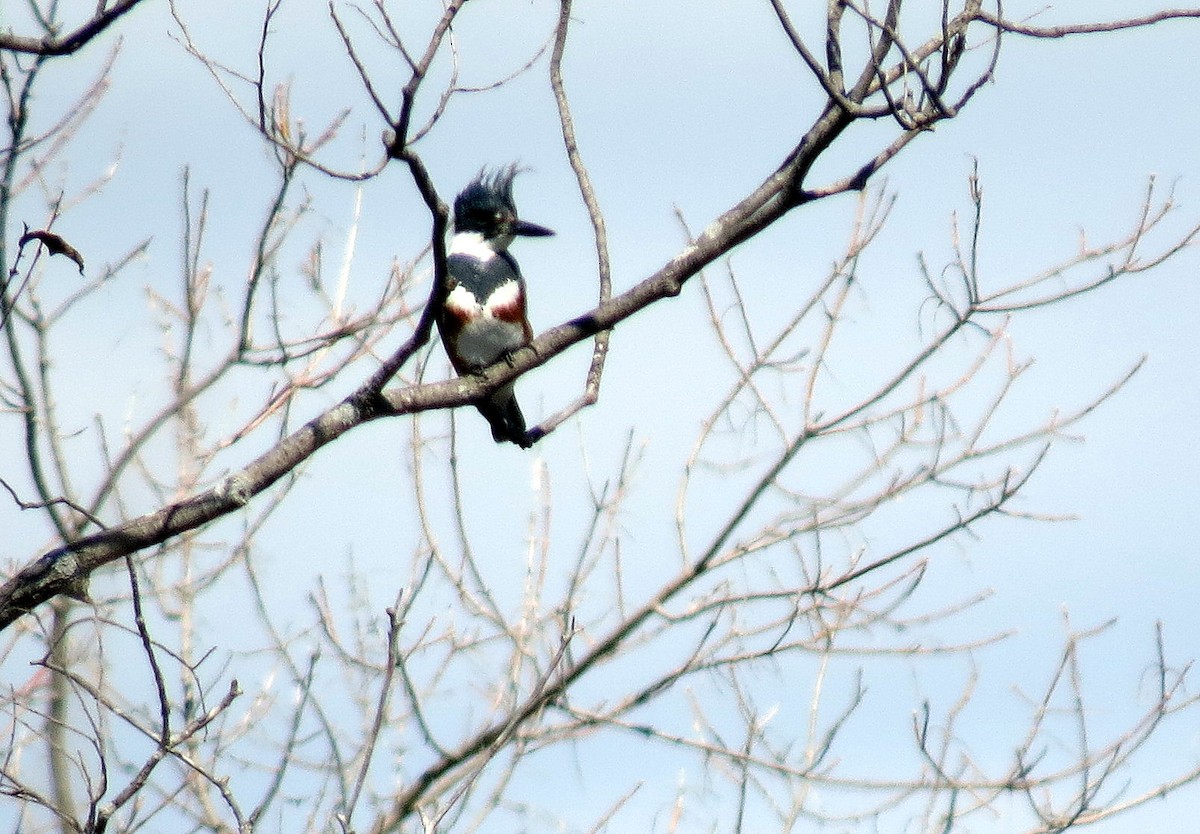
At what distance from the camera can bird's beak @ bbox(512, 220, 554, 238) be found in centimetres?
Result: 453

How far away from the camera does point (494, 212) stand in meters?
4.59

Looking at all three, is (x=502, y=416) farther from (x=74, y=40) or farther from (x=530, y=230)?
(x=74, y=40)

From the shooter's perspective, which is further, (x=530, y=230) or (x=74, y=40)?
(x=530, y=230)

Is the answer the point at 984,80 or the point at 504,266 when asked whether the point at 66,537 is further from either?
the point at 984,80

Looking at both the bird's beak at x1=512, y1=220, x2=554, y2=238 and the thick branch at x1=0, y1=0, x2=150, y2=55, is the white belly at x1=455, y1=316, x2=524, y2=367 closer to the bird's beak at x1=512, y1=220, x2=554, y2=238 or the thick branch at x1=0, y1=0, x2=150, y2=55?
the bird's beak at x1=512, y1=220, x2=554, y2=238

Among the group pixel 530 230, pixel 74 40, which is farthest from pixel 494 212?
pixel 74 40

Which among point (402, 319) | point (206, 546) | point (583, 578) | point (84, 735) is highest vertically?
point (402, 319)

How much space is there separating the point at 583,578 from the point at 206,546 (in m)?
1.48

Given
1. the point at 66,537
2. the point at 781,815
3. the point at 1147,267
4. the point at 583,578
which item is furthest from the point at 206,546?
the point at 1147,267

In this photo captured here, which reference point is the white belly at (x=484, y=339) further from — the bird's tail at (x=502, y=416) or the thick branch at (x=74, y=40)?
the thick branch at (x=74, y=40)

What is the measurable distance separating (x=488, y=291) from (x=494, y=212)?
12.1 inches

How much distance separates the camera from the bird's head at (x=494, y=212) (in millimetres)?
4562

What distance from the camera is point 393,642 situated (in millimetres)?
2332

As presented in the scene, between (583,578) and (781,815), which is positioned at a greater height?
(583,578)
